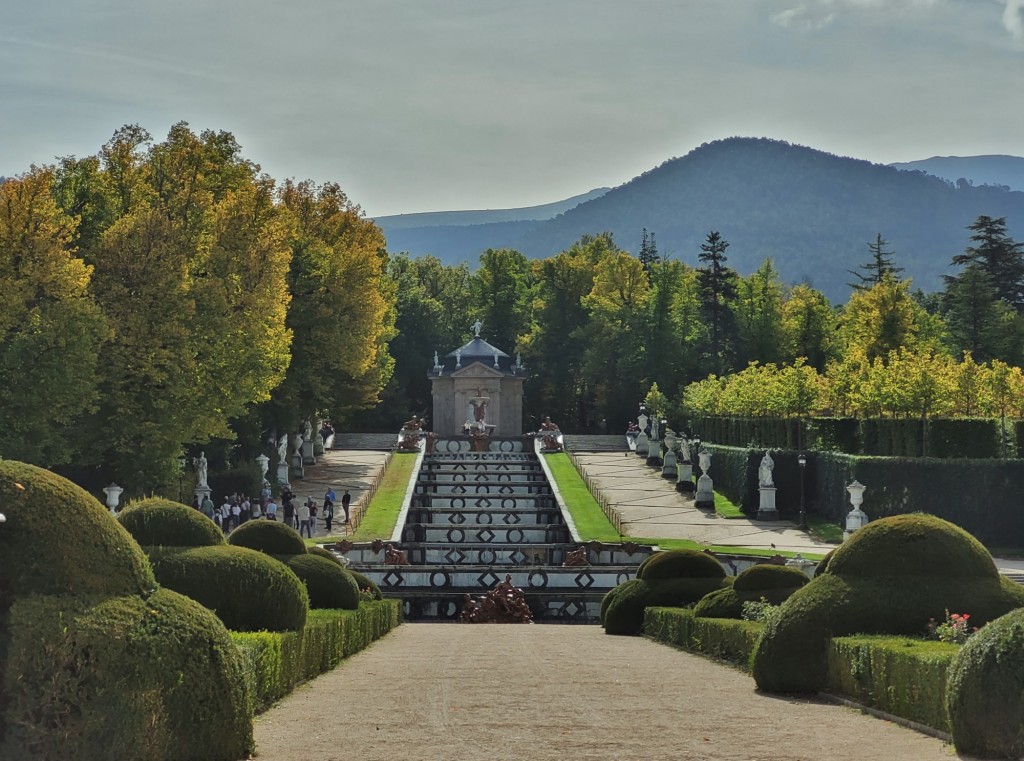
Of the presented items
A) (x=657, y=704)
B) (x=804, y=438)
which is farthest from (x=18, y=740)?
(x=804, y=438)

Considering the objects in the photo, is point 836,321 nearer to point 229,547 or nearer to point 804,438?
point 804,438

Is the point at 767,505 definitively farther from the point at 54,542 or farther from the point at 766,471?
the point at 54,542

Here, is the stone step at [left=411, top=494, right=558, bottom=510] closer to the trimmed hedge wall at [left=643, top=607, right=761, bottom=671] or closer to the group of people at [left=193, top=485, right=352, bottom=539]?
the group of people at [left=193, top=485, right=352, bottom=539]

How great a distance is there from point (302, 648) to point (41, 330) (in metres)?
22.4

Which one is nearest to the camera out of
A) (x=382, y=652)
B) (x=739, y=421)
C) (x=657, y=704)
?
(x=657, y=704)

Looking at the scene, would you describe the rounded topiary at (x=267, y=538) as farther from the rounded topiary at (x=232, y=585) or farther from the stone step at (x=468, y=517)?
the stone step at (x=468, y=517)

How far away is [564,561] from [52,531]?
32.1 m

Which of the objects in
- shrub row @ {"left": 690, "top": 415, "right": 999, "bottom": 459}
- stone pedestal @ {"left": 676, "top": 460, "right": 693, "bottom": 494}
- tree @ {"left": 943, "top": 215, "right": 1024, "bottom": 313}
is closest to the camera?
shrub row @ {"left": 690, "top": 415, "right": 999, "bottom": 459}

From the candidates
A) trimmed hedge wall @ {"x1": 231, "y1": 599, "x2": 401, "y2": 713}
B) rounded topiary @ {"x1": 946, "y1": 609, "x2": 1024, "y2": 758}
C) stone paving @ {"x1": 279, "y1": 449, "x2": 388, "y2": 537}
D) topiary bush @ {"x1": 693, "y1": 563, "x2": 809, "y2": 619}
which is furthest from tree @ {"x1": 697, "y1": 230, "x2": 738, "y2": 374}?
rounded topiary @ {"x1": 946, "y1": 609, "x2": 1024, "y2": 758}

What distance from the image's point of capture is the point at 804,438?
5612 cm

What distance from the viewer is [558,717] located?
14.7 metres

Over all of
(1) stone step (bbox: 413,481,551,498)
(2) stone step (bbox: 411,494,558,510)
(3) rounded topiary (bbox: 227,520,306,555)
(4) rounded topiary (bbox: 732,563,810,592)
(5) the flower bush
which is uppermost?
(3) rounded topiary (bbox: 227,520,306,555)

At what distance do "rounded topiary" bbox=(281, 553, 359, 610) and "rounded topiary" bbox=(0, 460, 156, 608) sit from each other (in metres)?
12.6

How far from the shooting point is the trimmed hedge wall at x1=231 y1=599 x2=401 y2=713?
15.2 m
